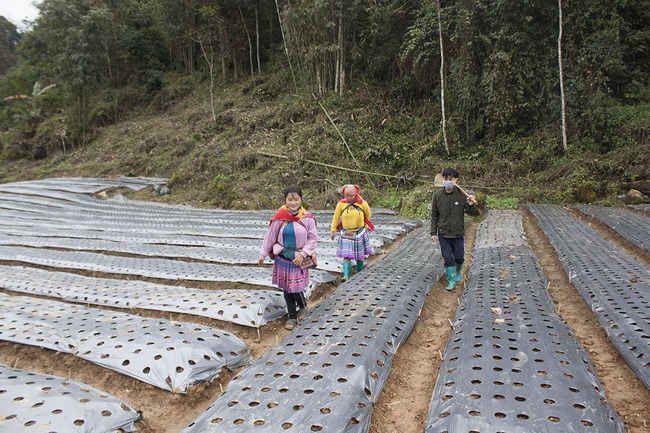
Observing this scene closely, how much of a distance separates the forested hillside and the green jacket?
532 centimetres

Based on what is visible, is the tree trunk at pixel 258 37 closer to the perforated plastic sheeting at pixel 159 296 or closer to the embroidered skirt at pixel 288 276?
the perforated plastic sheeting at pixel 159 296

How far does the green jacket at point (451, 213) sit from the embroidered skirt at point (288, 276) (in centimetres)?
172

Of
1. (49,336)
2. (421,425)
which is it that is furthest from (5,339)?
(421,425)

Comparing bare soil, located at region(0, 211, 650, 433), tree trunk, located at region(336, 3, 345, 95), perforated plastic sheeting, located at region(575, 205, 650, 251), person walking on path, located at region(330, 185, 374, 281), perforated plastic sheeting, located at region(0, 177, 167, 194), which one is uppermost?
tree trunk, located at region(336, 3, 345, 95)

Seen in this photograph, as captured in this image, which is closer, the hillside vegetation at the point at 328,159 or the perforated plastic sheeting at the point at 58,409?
the perforated plastic sheeting at the point at 58,409

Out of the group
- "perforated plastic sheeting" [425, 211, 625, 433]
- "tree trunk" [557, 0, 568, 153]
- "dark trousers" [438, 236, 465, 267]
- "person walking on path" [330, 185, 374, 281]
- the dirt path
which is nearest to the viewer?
"perforated plastic sheeting" [425, 211, 625, 433]

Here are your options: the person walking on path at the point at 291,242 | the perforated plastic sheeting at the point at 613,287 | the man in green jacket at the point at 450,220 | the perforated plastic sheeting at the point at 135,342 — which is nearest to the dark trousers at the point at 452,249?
the man in green jacket at the point at 450,220

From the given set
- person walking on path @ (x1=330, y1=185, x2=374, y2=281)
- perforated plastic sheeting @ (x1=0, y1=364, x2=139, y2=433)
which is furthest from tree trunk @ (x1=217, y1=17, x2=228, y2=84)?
perforated plastic sheeting @ (x1=0, y1=364, x2=139, y2=433)

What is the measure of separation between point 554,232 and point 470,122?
25.8 ft

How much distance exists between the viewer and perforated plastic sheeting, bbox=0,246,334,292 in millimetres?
4484

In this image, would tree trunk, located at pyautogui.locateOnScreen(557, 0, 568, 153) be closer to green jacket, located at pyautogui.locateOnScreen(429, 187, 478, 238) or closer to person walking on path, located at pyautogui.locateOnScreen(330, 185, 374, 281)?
green jacket, located at pyautogui.locateOnScreen(429, 187, 478, 238)

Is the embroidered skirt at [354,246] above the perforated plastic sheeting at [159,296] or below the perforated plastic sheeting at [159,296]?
above

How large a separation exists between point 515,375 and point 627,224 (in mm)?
6046

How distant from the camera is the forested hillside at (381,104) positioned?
11219mm
